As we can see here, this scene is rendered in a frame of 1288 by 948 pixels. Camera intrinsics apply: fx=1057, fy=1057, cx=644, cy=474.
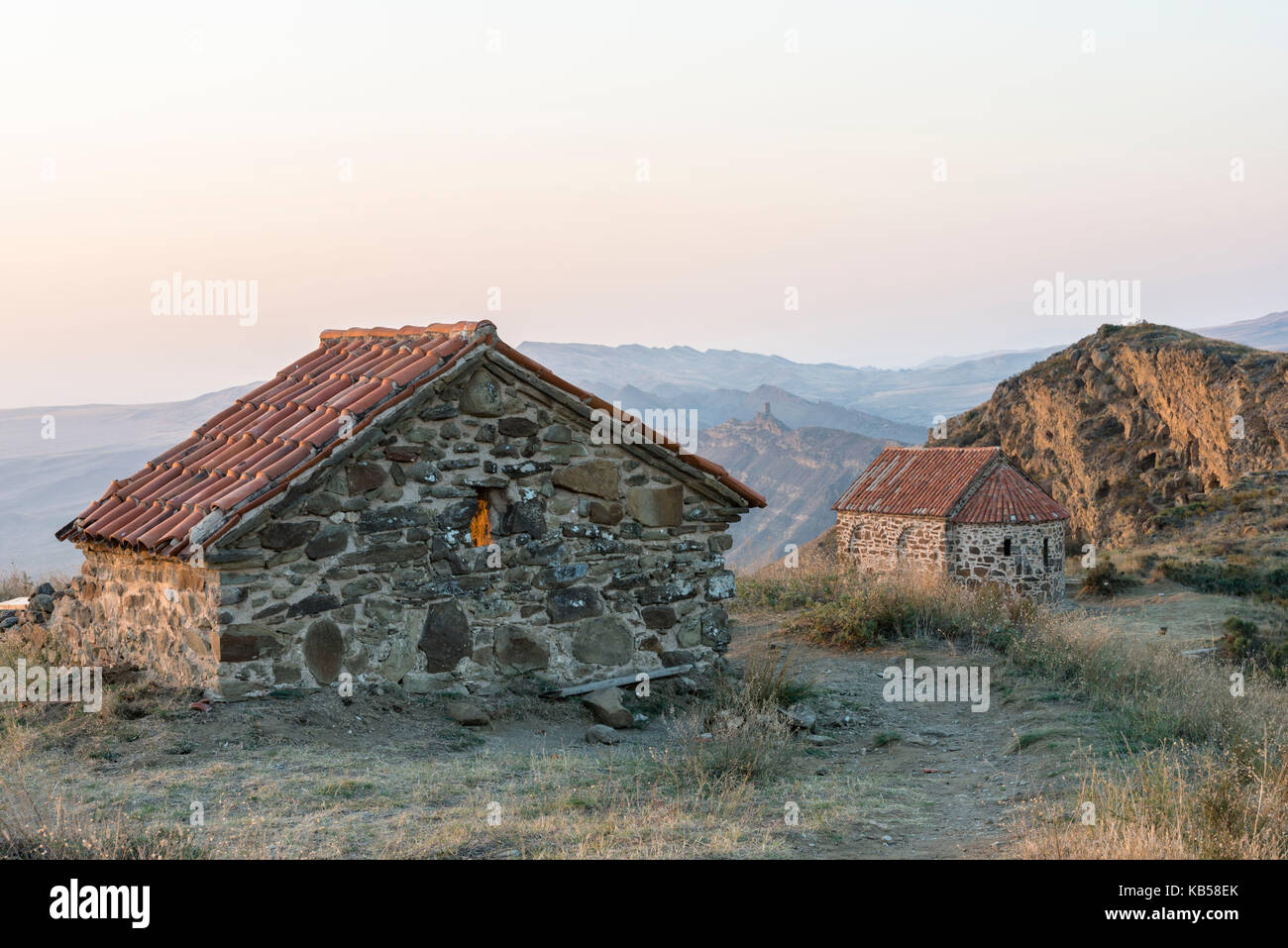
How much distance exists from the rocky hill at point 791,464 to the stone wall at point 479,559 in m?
66.2

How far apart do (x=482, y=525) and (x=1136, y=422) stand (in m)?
55.3

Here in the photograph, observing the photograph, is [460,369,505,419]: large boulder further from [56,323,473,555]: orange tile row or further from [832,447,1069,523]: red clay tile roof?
[832,447,1069,523]: red clay tile roof

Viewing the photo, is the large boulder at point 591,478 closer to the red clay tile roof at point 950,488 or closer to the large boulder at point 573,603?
the large boulder at point 573,603

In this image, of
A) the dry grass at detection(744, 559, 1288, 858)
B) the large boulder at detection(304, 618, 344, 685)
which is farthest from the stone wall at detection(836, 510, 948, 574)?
the large boulder at detection(304, 618, 344, 685)

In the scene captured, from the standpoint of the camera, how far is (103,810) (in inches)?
244

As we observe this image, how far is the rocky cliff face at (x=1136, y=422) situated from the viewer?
50375 mm

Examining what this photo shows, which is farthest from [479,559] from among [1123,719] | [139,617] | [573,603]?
[1123,719]

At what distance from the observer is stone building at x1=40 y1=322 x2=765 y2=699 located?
842 cm

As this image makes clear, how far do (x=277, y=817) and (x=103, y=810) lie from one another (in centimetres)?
104

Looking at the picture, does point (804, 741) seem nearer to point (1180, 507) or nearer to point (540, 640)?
point (540, 640)

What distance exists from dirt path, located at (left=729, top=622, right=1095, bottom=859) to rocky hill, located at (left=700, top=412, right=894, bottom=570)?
6537cm

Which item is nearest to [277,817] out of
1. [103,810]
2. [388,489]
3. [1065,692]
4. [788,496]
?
[103,810]

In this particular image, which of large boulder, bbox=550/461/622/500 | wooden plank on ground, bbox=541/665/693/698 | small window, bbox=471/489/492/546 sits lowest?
wooden plank on ground, bbox=541/665/693/698
